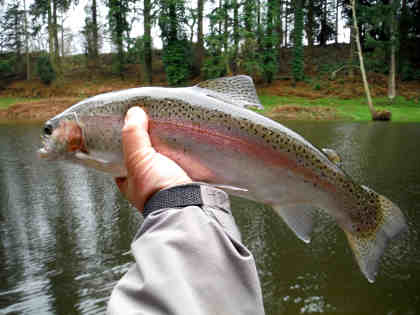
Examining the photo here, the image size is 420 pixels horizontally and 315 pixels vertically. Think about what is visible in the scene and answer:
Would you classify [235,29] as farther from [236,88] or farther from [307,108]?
[236,88]

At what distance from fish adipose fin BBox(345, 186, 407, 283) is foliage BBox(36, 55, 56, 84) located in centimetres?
3386

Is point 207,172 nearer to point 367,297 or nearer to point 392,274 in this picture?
point 367,297

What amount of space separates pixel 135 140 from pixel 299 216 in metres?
0.96

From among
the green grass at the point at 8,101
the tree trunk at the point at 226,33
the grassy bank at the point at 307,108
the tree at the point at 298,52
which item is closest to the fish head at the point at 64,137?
the grassy bank at the point at 307,108

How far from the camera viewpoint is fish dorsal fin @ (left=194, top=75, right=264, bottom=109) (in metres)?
1.99

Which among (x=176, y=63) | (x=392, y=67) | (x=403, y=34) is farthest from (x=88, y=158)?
(x=403, y=34)

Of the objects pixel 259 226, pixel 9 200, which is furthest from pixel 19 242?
pixel 259 226

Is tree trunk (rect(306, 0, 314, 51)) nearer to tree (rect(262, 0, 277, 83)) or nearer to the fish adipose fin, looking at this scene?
tree (rect(262, 0, 277, 83))

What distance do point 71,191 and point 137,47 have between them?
27564 mm

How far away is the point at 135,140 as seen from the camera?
1723 mm

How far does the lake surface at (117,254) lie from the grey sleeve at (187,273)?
2.46 meters

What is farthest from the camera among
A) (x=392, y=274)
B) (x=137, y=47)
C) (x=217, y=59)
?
(x=137, y=47)

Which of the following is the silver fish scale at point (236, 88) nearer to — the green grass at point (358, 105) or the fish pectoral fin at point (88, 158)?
the fish pectoral fin at point (88, 158)

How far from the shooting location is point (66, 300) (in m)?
3.49
